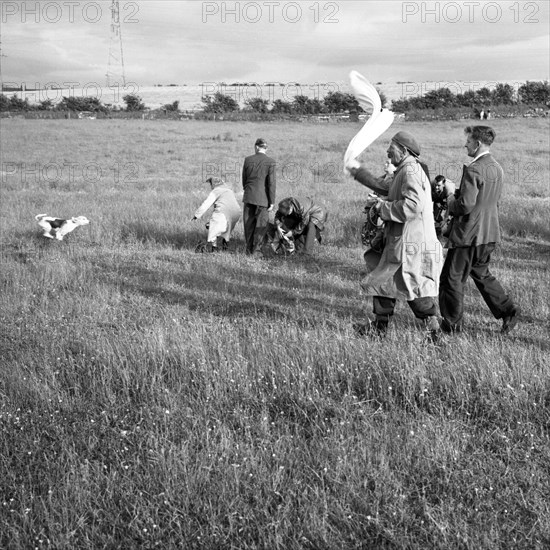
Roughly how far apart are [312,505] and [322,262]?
256 inches

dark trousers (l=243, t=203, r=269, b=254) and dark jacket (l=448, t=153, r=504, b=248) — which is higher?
dark jacket (l=448, t=153, r=504, b=248)

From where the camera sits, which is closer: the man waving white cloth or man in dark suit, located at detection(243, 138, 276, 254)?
the man waving white cloth

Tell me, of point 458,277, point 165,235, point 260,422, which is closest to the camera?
point 260,422

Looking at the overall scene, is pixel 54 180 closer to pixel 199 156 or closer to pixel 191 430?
pixel 199 156

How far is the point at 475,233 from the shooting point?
5684mm

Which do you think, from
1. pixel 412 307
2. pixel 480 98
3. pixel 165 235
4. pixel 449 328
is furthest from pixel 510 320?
pixel 480 98

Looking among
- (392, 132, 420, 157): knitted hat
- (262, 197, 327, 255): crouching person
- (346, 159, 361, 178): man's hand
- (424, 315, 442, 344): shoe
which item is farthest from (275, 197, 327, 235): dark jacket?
(346, 159, 361, 178): man's hand

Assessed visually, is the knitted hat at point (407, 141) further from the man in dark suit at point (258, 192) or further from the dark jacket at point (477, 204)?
the man in dark suit at point (258, 192)

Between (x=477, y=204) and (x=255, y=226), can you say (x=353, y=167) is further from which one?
(x=255, y=226)

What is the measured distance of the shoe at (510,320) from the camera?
5.98 meters

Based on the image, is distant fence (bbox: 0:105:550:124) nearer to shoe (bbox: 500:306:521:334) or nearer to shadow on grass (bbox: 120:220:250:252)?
shadow on grass (bbox: 120:220:250:252)

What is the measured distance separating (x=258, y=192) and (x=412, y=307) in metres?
5.21

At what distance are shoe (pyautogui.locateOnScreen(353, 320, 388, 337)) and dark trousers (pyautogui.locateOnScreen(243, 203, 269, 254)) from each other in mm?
4726

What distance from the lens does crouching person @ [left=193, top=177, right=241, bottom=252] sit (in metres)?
10.2
